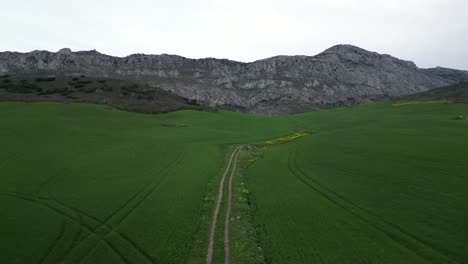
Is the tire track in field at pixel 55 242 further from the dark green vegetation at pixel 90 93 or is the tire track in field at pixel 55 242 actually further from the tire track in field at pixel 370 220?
the dark green vegetation at pixel 90 93

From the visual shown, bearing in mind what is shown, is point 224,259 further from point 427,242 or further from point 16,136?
point 16,136

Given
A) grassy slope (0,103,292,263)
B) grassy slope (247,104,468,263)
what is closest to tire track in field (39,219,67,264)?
grassy slope (0,103,292,263)

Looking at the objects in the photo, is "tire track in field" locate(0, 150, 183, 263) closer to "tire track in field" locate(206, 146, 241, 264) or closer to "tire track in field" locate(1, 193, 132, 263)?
"tire track in field" locate(1, 193, 132, 263)

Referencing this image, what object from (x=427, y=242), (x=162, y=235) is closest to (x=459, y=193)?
(x=427, y=242)

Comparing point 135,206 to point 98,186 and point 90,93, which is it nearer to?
point 98,186

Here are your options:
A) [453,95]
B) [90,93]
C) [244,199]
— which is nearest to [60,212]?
[244,199]

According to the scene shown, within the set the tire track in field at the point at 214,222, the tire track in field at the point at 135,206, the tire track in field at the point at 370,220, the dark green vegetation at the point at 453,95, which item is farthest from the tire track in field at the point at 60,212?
the dark green vegetation at the point at 453,95
